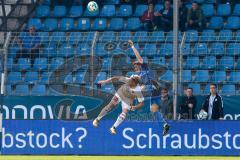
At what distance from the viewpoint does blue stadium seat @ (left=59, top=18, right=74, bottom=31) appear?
1214 inches

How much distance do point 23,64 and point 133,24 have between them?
16.8ft

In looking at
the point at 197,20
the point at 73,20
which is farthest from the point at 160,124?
the point at 73,20

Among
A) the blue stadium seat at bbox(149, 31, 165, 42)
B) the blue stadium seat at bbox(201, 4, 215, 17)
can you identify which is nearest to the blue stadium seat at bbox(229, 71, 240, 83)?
the blue stadium seat at bbox(149, 31, 165, 42)

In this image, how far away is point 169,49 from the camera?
25953 mm

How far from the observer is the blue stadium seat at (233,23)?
29.5 meters

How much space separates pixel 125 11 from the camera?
3086cm

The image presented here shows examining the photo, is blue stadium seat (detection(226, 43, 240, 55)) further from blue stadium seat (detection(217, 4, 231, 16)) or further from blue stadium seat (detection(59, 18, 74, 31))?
blue stadium seat (detection(59, 18, 74, 31))

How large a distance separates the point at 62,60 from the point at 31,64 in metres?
1.34

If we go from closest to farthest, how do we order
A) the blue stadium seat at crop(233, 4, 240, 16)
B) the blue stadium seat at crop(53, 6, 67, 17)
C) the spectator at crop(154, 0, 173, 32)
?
1. the spectator at crop(154, 0, 173, 32)
2. the blue stadium seat at crop(233, 4, 240, 16)
3. the blue stadium seat at crop(53, 6, 67, 17)

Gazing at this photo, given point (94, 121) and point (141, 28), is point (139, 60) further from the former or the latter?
point (141, 28)

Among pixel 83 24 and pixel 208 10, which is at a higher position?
pixel 208 10

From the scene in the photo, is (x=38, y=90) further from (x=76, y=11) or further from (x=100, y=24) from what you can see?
(x=76, y=11)

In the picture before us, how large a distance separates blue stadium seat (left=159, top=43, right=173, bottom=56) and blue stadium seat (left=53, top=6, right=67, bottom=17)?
6.17m

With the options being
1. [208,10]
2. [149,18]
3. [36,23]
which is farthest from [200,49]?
[36,23]
